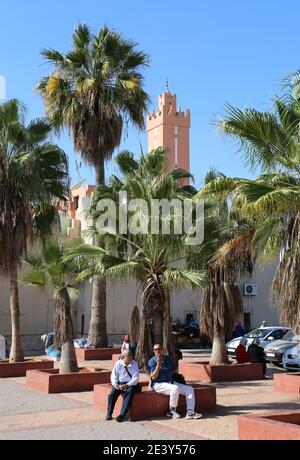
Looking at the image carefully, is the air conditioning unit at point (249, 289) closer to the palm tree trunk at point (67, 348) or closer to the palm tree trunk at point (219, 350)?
the palm tree trunk at point (219, 350)

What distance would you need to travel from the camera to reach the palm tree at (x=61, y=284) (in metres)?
14.0

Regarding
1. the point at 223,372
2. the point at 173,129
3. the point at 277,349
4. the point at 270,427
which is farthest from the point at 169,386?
the point at 173,129

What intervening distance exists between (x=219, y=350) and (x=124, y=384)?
700cm

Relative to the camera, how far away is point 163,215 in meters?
12.5

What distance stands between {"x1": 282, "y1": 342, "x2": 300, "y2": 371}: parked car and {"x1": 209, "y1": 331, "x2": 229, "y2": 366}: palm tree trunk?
8.46 ft

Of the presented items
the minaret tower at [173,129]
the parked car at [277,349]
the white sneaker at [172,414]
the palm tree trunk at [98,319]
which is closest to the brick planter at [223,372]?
the parked car at [277,349]

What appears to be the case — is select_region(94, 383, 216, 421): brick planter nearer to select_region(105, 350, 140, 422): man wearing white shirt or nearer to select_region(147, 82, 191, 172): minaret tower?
select_region(105, 350, 140, 422): man wearing white shirt

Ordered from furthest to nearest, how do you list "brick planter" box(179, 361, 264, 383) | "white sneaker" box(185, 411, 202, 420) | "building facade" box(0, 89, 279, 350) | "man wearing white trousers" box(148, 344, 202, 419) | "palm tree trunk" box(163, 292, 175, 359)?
1. "building facade" box(0, 89, 279, 350)
2. "brick planter" box(179, 361, 264, 383)
3. "palm tree trunk" box(163, 292, 175, 359)
4. "man wearing white trousers" box(148, 344, 202, 419)
5. "white sneaker" box(185, 411, 202, 420)

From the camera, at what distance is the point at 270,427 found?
7.04 meters

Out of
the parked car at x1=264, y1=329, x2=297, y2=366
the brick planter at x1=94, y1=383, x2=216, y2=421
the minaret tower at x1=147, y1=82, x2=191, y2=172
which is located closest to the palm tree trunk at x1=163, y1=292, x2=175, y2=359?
the brick planter at x1=94, y1=383, x2=216, y2=421

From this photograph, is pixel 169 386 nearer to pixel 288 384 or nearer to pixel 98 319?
pixel 288 384

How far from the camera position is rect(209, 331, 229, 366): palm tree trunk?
53.0ft

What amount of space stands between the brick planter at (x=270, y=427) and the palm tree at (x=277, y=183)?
1.87 metres
